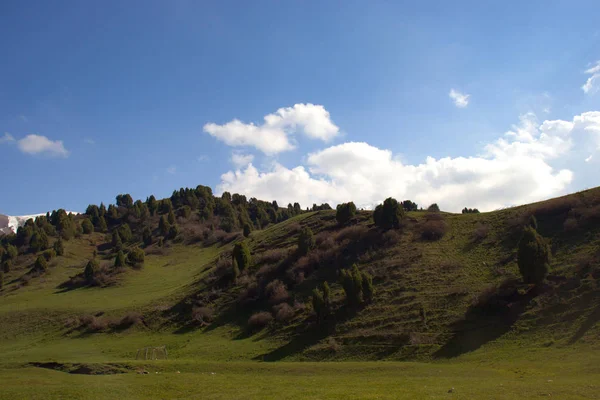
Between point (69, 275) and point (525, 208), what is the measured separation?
9982 cm

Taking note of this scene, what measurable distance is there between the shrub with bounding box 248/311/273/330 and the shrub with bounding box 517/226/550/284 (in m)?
31.3

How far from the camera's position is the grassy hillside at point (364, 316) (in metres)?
29.8

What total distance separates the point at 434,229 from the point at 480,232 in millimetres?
7114

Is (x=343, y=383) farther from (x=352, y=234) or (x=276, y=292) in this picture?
(x=352, y=234)

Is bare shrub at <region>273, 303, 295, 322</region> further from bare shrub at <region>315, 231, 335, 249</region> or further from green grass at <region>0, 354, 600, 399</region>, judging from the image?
bare shrub at <region>315, 231, 335, 249</region>

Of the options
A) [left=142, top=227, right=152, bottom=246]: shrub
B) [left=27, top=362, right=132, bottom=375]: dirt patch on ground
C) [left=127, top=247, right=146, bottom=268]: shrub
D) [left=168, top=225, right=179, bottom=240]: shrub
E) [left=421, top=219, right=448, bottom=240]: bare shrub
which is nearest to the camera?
[left=27, top=362, right=132, bottom=375]: dirt patch on ground

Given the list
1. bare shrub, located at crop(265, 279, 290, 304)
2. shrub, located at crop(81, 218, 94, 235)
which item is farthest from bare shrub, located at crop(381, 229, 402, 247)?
shrub, located at crop(81, 218, 94, 235)

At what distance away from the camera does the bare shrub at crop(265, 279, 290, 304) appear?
59.0m

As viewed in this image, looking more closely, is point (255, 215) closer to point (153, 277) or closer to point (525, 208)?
point (153, 277)

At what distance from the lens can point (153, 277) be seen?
8969cm

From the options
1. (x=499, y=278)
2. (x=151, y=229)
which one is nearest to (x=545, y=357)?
(x=499, y=278)

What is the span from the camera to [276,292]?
198 ft

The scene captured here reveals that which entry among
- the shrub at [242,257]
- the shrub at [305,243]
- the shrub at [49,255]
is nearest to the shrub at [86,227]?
the shrub at [49,255]

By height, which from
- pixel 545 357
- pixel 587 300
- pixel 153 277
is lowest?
pixel 545 357
